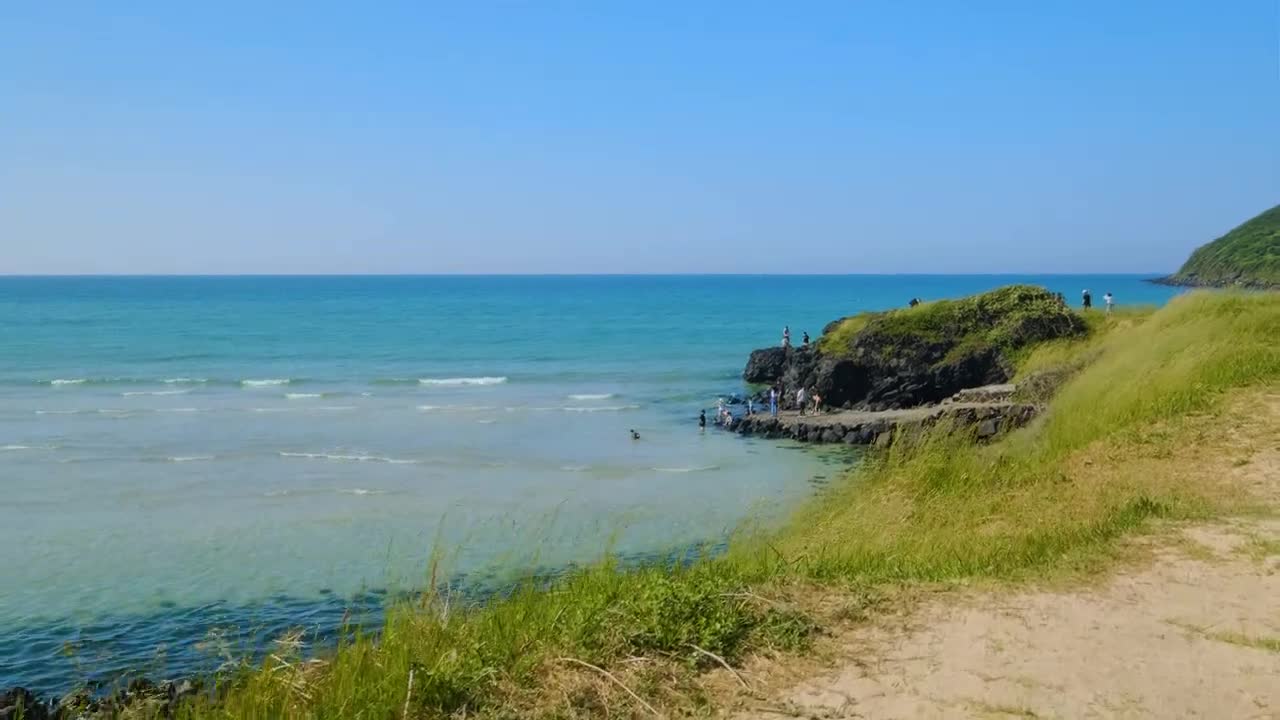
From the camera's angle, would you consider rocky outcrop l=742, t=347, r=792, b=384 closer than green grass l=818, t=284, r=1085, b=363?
No

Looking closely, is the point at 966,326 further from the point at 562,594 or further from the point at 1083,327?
the point at 562,594

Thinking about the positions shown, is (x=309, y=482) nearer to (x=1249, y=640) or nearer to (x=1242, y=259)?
(x=1249, y=640)

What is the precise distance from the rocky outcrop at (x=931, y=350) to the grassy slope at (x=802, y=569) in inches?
872

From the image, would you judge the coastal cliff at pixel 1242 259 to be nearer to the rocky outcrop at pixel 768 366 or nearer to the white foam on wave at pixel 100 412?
the rocky outcrop at pixel 768 366

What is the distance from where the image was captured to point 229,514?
22766mm

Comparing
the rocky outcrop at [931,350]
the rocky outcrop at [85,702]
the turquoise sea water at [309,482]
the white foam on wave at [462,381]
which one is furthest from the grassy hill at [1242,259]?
the rocky outcrop at [85,702]


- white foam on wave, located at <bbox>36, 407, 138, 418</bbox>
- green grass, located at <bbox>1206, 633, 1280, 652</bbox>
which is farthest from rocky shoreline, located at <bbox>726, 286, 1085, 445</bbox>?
green grass, located at <bbox>1206, 633, 1280, 652</bbox>

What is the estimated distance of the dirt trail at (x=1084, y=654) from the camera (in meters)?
6.23

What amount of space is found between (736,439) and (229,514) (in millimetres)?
17398

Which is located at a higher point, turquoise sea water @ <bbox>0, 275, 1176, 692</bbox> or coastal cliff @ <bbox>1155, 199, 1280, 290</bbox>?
coastal cliff @ <bbox>1155, 199, 1280, 290</bbox>

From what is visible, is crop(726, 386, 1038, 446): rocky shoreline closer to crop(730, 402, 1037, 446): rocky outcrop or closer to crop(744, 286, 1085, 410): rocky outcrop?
crop(730, 402, 1037, 446): rocky outcrop

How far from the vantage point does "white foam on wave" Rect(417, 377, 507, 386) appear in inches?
2120

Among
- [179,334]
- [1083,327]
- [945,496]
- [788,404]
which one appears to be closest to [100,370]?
[179,334]

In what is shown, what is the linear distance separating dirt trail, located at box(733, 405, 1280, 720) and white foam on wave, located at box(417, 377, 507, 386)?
4696 centimetres
